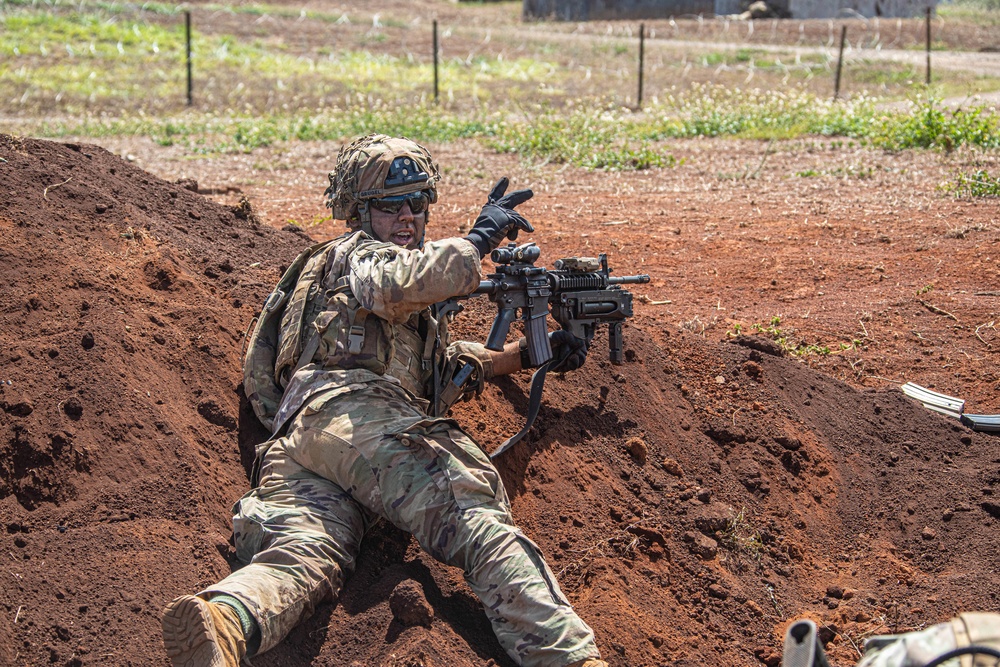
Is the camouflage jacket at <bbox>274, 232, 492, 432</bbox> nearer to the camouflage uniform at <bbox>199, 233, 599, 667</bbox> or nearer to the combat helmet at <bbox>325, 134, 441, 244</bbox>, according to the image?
the camouflage uniform at <bbox>199, 233, 599, 667</bbox>

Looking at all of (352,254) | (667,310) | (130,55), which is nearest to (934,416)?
(667,310)

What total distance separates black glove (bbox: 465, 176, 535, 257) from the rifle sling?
0.79m

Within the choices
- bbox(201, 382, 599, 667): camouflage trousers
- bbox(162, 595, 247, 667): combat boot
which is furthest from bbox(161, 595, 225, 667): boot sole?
bbox(201, 382, 599, 667): camouflage trousers

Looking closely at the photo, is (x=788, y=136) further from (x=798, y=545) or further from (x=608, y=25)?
(x=608, y=25)

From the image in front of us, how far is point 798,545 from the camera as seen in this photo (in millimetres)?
5293

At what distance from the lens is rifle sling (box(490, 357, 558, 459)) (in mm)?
5105

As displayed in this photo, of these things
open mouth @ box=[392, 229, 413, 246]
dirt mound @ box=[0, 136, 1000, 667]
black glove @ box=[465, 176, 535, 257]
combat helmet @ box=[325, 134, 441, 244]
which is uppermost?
combat helmet @ box=[325, 134, 441, 244]

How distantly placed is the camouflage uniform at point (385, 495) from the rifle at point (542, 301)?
535 mm

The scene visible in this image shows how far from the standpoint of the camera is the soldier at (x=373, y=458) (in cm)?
371

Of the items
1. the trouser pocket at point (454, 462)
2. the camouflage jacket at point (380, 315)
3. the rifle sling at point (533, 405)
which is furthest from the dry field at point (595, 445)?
the camouflage jacket at point (380, 315)

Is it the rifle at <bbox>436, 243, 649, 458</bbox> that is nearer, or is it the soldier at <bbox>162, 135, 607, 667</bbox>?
the soldier at <bbox>162, 135, 607, 667</bbox>

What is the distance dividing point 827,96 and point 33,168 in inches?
584

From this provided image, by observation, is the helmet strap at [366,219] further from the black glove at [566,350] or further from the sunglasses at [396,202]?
the black glove at [566,350]

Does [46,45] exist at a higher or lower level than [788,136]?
higher
